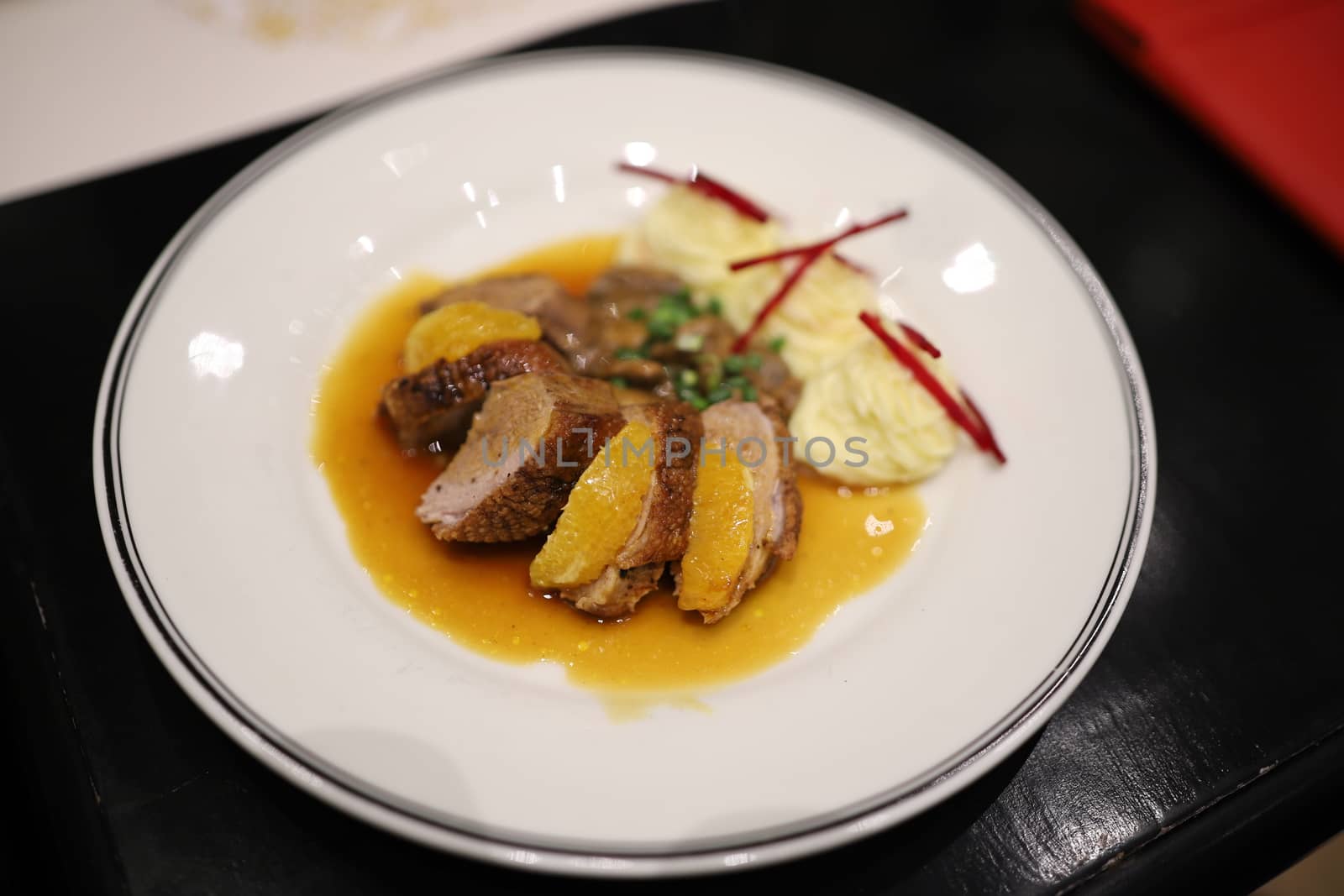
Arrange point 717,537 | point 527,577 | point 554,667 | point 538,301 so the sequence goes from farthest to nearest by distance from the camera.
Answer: point 538,301
point 527,577
point 717,537
point 554,667

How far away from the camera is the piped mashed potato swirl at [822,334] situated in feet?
9.62

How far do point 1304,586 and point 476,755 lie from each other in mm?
2477

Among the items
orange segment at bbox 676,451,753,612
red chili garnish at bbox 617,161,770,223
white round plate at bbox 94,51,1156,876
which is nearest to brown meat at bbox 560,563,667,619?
orange segment at bbox 676,451,753,612

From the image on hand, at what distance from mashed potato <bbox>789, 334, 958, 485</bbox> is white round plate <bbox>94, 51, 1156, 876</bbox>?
5.1 inches

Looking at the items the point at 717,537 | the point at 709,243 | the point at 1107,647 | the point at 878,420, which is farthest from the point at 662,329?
the point at 1107,647

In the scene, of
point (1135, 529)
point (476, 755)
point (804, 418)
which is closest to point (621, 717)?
point (476, 755)

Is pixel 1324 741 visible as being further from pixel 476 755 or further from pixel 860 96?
pixel 860 96

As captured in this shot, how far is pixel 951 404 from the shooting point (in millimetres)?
2891

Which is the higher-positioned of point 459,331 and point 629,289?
point 629,289

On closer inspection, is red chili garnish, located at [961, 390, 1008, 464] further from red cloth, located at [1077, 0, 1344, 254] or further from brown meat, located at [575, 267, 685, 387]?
red cloth, located at [1077, 0, 1344, 254]

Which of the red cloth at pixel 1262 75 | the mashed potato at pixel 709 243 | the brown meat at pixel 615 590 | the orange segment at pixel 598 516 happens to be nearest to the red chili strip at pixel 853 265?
the mashed potato at pixel 709 243

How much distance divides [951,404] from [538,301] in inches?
56.5

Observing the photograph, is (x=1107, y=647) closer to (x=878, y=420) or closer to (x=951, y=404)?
(x=951, y=404)

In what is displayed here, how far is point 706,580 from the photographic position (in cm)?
258
